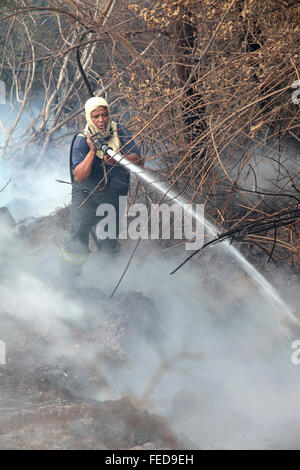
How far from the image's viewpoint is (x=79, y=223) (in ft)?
15.5

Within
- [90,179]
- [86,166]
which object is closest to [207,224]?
[90,179]

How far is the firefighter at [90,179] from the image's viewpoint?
433 centimetres

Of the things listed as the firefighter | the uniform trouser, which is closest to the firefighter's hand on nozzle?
the firefighter

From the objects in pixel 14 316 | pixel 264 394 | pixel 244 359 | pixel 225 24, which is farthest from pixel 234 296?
pixel 225 24

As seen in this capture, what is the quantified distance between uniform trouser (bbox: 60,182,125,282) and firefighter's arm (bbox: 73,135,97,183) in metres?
0.26

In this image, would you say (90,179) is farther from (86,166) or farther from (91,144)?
(91,144)

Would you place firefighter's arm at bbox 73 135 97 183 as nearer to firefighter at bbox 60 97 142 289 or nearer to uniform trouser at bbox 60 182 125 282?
firefighter at bbox 60 97 142 289

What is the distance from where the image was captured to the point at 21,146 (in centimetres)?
868

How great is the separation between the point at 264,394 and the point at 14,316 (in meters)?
2.65

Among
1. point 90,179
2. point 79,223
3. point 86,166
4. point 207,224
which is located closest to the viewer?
point 86,166

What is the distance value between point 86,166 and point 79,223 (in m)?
0.71

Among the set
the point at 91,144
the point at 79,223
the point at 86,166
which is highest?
the point at 91,144

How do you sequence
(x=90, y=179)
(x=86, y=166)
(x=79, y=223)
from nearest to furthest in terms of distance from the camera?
(x=86, y=166)
(x=90, y=179)
(x=79, y=223)

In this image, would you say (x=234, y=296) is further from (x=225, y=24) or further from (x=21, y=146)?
(x=21, y=146)
